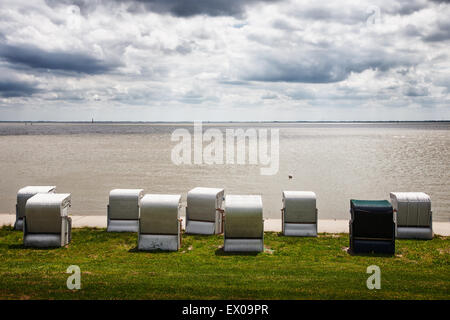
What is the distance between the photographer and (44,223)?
13.6m

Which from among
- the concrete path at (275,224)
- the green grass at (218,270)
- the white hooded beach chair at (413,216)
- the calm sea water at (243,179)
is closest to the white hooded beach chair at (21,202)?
the green grass at (218,270)

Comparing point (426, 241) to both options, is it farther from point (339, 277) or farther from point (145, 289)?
point (145, 289)

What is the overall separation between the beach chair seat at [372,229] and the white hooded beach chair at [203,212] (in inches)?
196

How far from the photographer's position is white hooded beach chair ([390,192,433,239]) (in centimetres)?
1488

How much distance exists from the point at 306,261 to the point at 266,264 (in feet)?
4.05

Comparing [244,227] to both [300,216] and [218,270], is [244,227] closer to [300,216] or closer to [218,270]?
[218,270]

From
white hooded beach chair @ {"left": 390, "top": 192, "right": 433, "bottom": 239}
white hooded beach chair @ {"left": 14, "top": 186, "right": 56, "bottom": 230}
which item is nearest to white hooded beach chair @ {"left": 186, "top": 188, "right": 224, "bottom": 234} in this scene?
white hooded beach chair @ {"left": 14, "top": 186, "right": 56, "bottom": 230}

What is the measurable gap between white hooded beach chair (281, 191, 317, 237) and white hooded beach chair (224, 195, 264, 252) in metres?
2.54

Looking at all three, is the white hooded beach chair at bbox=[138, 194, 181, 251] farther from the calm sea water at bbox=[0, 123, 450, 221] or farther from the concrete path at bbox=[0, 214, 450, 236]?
the calm sea water at bbox=[0, 123, 450, 221]

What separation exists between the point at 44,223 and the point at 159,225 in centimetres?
369

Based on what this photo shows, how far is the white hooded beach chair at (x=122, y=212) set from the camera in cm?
1598

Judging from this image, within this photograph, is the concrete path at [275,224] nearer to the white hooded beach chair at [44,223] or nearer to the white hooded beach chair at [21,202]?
the white hooded beach chair at [21,202]
